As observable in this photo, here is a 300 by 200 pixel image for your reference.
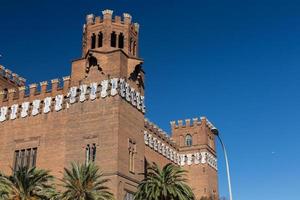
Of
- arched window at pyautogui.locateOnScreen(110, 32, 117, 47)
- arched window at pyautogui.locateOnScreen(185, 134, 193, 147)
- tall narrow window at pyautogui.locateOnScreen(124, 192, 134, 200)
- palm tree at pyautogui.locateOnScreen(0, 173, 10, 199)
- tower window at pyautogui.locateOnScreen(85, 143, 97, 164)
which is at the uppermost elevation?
arched window at pyautogui.locateOnScreen(110, 32, 117, 47)

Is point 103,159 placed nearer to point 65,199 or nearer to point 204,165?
point 65,199

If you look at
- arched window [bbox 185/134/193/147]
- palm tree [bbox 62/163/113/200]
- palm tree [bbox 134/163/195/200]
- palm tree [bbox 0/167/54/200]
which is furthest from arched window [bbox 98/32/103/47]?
arched window [bbox 185/134/193/147]

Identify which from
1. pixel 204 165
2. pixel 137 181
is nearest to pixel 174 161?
pixel 204 165

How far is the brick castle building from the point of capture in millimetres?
35438

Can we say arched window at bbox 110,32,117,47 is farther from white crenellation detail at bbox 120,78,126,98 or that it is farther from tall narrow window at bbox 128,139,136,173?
tall narrow window at bbox 128,139,136,173

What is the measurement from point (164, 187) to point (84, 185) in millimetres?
6065

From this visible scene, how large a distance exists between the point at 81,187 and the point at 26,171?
143 inches

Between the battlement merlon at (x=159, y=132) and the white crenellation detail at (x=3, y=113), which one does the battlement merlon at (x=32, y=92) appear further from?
the battlement merlon at (x=159, y=132)

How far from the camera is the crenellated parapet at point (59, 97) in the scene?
36844 mm

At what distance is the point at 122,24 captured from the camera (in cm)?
4016

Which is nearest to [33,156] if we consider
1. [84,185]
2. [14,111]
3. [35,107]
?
[35,107]

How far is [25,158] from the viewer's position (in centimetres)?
3875

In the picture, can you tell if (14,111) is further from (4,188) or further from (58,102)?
(4,188)

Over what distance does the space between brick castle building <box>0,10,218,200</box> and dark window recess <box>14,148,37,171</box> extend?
5cm
